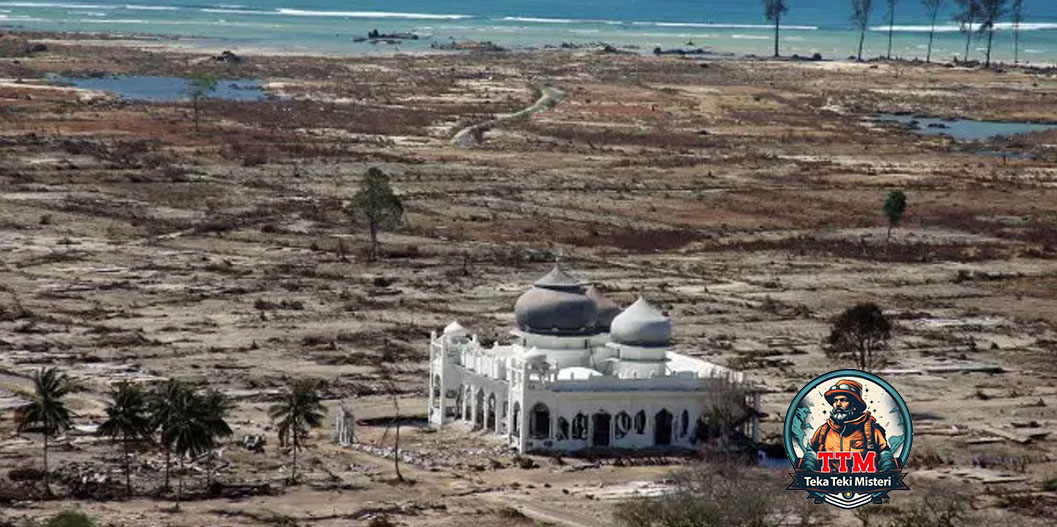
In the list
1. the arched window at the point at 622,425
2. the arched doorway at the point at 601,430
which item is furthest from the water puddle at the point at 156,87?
the arched window at the point at 622,425

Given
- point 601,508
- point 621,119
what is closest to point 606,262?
point 601,508

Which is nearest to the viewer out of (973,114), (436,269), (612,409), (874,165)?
(612,409)

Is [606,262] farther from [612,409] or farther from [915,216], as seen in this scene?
[612,409]

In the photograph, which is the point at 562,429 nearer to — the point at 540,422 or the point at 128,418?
the point at 540,422

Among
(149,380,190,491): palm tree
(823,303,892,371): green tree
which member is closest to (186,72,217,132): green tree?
(823,303,892,371): green tree

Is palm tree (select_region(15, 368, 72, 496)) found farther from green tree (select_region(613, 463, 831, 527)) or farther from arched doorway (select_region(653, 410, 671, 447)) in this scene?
arched doorway (select_region(653, 410, 671, 447))

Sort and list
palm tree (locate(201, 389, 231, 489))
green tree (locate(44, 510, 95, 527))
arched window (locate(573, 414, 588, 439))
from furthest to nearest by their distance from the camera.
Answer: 1. arched window (locate(573, 414, 588, 439))
2. palm tree (locate(201, 389, 231, 489))
3. green tree (locate(44, 510, 95, 527))
